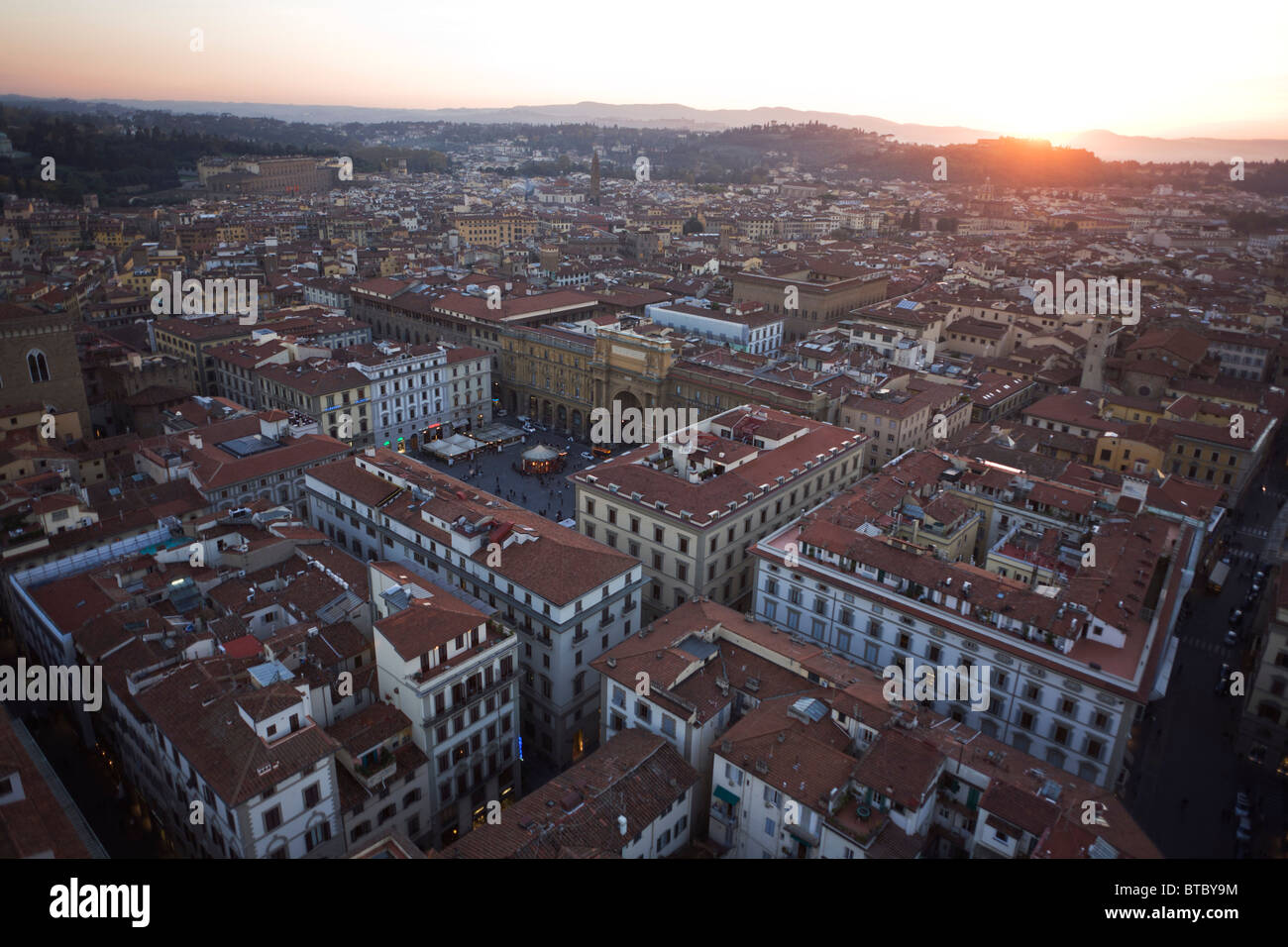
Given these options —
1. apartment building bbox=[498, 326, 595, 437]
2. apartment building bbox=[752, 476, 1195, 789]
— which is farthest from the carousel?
apartment building bbox=[752, 476, 1195, 789]

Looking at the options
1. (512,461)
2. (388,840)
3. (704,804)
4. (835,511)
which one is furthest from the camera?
(512,461)

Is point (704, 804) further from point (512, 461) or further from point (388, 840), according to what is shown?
point (512, 461)

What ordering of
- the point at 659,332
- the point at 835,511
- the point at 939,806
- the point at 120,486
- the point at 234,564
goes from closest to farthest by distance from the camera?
1. the point at 939,806
2. the point at 234,564
3. the point at 835,511
4. the point at 120,486
5. the point at 659,332

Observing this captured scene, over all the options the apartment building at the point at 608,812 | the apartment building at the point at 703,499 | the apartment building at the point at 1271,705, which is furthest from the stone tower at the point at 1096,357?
the apartment building at the point at 608,812

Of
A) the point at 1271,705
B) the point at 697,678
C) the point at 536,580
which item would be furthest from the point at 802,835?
the point at 1271,705

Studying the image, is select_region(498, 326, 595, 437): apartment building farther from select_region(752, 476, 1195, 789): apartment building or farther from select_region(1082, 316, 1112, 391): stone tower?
select_region(1082, 316, 1112, 391): stone tower

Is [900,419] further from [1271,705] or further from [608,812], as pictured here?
[608,812]

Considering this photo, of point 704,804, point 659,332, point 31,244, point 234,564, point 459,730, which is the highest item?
point 31,244

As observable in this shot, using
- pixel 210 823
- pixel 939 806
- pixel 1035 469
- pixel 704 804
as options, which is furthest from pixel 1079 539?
pixel 210 823
